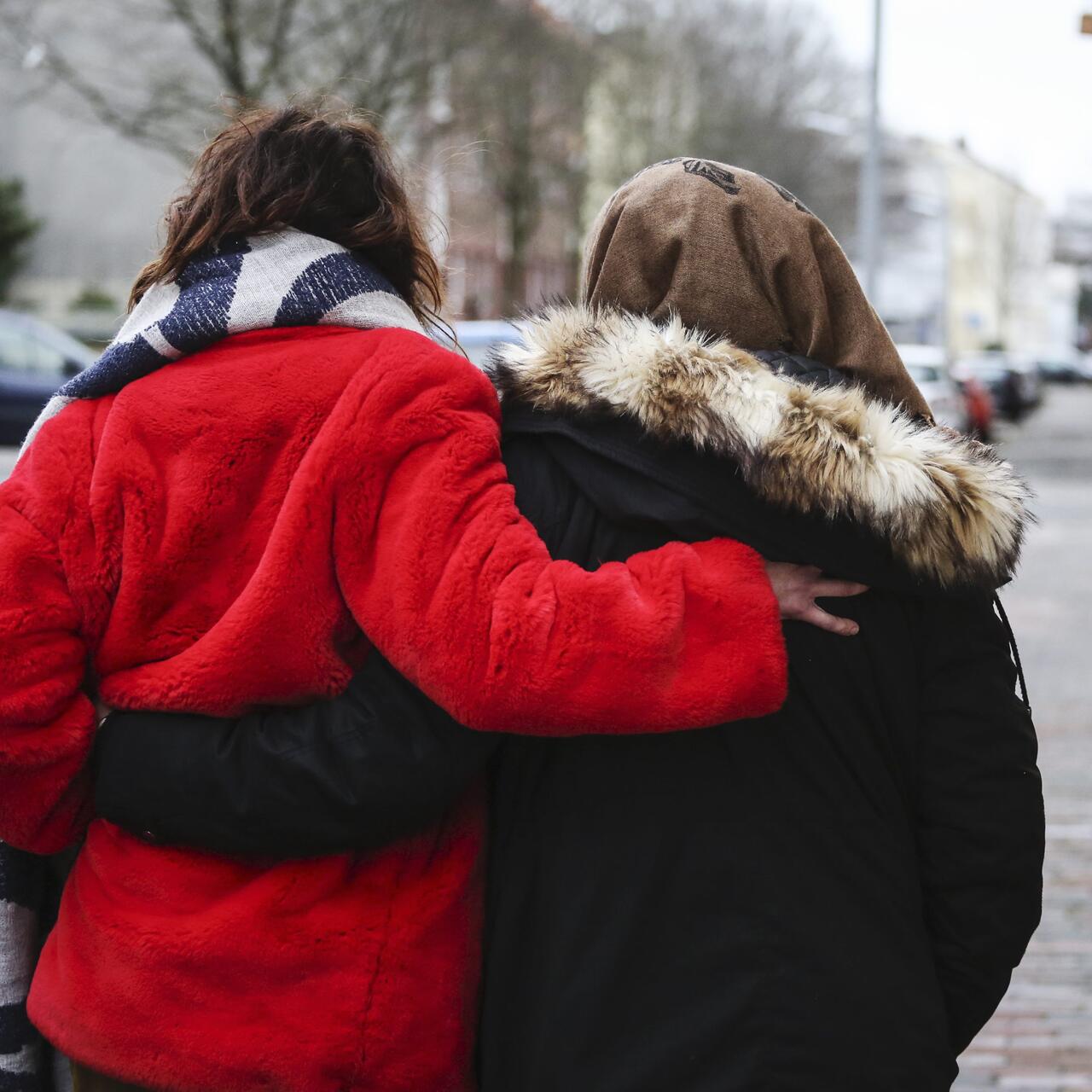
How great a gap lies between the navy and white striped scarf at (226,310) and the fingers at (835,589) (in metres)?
0.61

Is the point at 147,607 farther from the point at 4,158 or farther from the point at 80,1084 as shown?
the point at 4,158

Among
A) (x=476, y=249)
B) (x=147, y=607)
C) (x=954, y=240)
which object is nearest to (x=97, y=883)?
(x=147, y=607)

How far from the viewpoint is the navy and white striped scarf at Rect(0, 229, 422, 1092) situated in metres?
1.70

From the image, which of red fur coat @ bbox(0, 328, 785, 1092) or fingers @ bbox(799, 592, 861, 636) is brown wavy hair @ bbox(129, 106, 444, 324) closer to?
red fur coat @ bbox(0, 328, 785, 1092)

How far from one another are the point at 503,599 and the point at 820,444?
39 centimetres

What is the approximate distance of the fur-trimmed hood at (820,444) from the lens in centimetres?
155

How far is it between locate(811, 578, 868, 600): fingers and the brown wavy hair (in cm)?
72

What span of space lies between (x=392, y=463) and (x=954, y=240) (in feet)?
244

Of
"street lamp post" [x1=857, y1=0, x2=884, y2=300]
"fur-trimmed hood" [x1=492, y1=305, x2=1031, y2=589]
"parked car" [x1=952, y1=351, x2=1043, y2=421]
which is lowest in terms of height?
"parked car" [x1=952, y1=351, x2=1043, y2=421]

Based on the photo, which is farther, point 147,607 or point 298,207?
point 298,207

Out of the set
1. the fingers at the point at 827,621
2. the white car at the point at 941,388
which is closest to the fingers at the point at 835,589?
the fingers at the point at 827,621

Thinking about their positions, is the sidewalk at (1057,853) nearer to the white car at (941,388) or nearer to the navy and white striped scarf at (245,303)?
the navy and white striped scarf at (245,303)

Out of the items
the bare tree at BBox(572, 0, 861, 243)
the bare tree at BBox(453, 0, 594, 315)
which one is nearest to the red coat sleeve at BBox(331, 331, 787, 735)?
the bare tree at BBox(453, 0, 594, 315)

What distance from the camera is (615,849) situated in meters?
1.64
